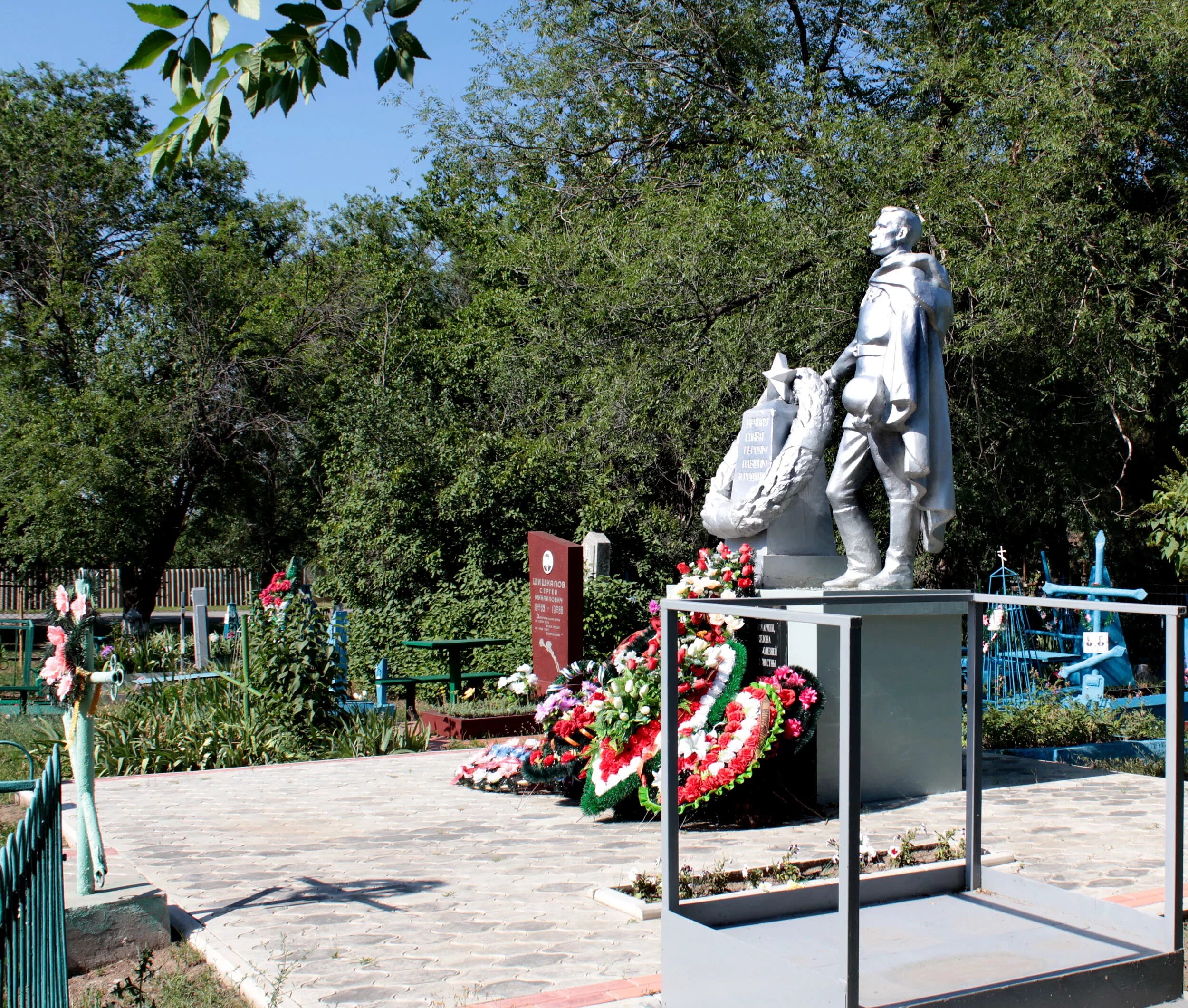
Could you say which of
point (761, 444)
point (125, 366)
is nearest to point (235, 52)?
point (761, 444)

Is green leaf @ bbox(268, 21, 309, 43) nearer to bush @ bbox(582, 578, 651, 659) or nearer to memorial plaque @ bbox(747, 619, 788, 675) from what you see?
memorial plaque @ bbox(747, 619, 788, 675)

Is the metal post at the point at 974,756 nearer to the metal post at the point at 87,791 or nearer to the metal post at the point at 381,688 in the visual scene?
the metal post at the point at 87,791

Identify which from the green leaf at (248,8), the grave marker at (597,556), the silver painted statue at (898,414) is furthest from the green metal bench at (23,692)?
→ the green leaf at (248,8)

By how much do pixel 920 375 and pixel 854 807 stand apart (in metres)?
5.35

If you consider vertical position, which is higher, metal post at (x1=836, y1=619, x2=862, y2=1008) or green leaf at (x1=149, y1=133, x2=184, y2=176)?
green leaf at (x1=149, y1=133, x2=184, y2=176)

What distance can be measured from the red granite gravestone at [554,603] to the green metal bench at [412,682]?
1.05 meters

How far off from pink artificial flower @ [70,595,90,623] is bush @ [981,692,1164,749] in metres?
7.37

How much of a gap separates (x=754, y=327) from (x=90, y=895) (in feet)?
34.0

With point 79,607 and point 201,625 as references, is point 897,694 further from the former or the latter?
point 201,625

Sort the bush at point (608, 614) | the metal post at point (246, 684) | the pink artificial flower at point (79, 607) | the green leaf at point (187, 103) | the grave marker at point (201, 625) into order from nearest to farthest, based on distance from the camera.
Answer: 1. the green leaf at point (187, 103)
2. the pink artificial flower at point (79, 607)
3. the metal post at point (246, 684)
4. the grave marker at point (201, 625)
5. the bush at point (608, 614)

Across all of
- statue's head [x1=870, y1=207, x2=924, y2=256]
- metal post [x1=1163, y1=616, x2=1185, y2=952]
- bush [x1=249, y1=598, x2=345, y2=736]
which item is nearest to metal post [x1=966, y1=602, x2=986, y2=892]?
metal post [x1=1163, y1=616, x2=1185, y2=952]

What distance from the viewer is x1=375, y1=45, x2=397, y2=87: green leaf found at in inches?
159

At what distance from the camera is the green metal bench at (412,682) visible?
13047 millimetres

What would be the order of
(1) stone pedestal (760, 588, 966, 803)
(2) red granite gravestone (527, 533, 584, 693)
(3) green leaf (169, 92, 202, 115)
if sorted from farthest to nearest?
(2) red granite gravestone (527, 533, 584, 693), (1) stone pedestal (760, 588, 966, 803), (3) green leaf (169, 92, 202, 115)
